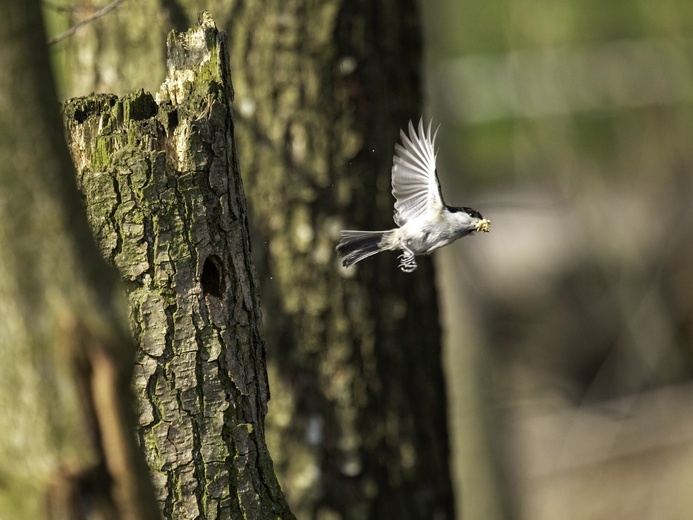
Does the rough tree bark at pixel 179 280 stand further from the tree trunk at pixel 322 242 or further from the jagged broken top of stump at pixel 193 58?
the tree trunk at pixel 322 242

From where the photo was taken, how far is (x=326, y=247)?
3709 mm

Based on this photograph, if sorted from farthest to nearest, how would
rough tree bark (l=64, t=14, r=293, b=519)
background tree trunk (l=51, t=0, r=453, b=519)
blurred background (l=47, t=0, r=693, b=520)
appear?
blurred background (l=47, t=0, r=693, b=520)
background tree trunk (l=51, t=0, r=453, b=519)
rough tree bark (l=64, t=14, r=293, b=519)

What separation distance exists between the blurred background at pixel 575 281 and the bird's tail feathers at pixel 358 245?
2.78 m

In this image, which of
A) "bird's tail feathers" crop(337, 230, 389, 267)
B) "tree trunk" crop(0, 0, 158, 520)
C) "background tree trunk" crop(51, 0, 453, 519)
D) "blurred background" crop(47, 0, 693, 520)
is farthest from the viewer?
"blurred background" crop(47, 0, 693, 520)

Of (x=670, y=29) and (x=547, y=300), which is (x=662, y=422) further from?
(x=670, y=29)

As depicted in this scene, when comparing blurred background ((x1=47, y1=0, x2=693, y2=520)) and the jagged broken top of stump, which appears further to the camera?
blurred background ((x1=47, y1=0, x2=693, y2=520))

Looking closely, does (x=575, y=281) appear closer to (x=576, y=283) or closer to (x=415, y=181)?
(x=576, y=283)

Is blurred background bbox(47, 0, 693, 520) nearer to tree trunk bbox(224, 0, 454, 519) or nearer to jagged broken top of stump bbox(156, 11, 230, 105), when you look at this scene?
tree trunk bbox(224, 0, 454, 519)

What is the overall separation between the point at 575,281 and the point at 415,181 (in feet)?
27.7

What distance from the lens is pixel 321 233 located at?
3715 mm

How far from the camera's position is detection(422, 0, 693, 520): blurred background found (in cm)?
611

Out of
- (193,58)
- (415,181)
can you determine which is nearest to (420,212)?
(415,181)

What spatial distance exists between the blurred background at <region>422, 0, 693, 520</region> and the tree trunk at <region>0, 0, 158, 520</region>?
15.4ft

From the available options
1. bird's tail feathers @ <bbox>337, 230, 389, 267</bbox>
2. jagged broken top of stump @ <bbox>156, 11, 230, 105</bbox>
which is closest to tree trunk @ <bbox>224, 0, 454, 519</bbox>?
bird's tail feathers @ <bbox>337, 230, 389, 267</bbox>
